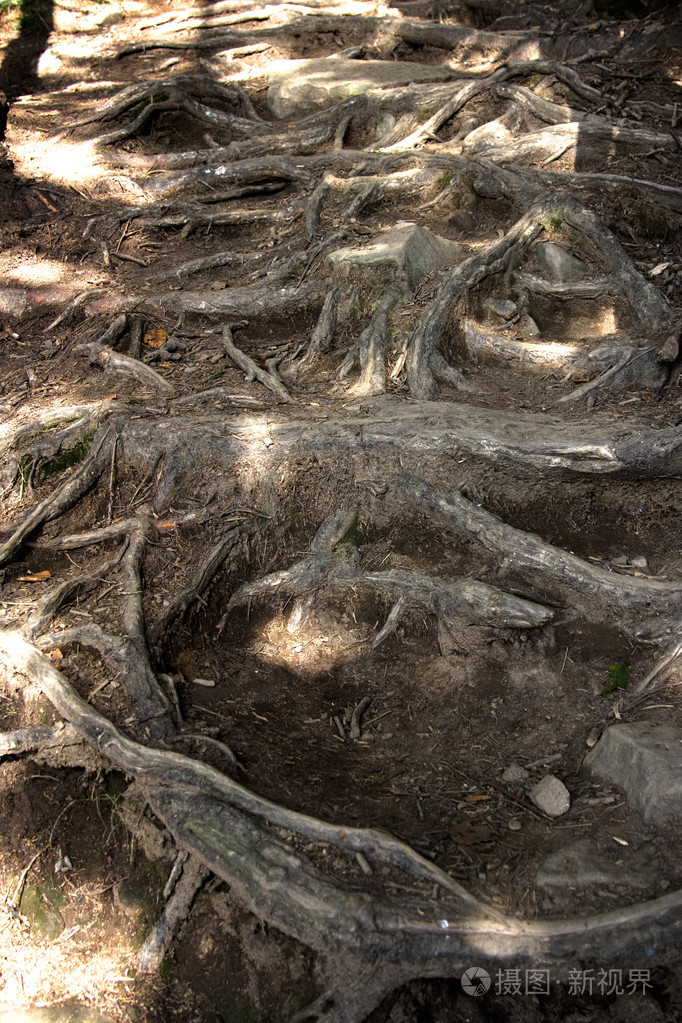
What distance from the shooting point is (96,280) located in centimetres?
659

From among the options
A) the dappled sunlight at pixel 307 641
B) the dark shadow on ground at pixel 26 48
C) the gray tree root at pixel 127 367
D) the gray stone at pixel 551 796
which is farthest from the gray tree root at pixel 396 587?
the dark shadow on ground at pixel 26 48

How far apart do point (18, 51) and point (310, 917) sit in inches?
470

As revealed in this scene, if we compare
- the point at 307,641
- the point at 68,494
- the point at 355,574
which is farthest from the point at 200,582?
the point at 68,494

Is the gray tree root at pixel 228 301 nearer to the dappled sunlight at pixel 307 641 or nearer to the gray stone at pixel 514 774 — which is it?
the dappled sunlight at pixel 307 641

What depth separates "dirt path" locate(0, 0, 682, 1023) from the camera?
9.64ft

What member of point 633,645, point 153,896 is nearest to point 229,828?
point 153,896

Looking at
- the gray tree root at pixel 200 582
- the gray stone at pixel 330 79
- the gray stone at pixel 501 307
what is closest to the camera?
the gray tree root at pixel 200 582

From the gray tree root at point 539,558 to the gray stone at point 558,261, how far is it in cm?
239

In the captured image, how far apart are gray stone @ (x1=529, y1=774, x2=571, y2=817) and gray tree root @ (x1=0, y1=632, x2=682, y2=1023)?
52cm

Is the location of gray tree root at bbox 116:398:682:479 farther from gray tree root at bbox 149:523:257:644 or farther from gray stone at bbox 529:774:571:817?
gray stone at bbox 529:774:571:817

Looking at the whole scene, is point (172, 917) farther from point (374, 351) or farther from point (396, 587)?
point (374, 351)

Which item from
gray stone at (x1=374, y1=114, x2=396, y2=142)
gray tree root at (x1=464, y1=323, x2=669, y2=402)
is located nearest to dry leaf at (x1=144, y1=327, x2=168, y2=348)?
gray tree root at (x1=464, y1=323, x2=669, y2=402)

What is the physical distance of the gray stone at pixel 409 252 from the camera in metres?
5.58

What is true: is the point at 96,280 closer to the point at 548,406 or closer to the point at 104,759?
the point at 548,406
